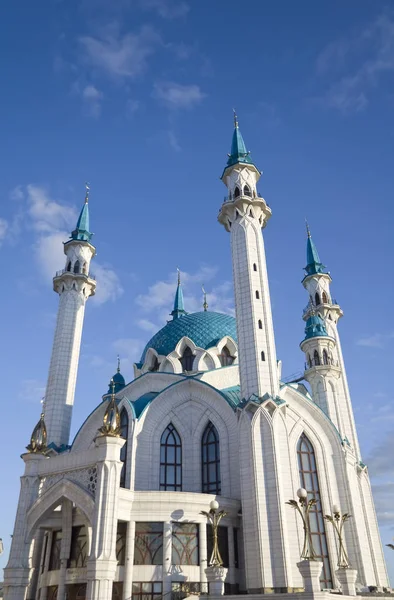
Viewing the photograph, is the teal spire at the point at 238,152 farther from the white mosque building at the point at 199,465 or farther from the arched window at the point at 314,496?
the arched window at the point at 314,496

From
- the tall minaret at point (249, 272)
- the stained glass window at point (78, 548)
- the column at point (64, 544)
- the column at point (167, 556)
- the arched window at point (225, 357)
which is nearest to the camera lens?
the column at point (167, 556)

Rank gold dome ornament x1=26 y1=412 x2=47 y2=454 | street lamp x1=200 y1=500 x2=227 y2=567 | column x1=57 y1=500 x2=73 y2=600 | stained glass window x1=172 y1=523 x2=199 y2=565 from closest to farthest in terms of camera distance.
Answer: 1. street lamp x1=200 y1=500 x2=227 y2=567
2. stained glass window x1=172 y1=523 x2=199 y2=565
3. column x1=57 y1=500 x2=73 y2=600
4. gold dome ornament x1=26 y1=412 x2=47 y2=454

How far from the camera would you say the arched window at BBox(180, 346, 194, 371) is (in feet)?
116

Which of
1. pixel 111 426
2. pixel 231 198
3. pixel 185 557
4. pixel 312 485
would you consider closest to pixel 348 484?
pixel 312 485

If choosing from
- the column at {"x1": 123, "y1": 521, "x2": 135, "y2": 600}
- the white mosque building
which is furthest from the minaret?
the column at {"x1": 123, "y1": 521, "x2": 135, "y2": 600}

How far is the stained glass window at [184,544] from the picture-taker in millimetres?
22750

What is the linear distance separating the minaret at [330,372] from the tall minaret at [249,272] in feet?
32.1

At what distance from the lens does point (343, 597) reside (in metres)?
20.3

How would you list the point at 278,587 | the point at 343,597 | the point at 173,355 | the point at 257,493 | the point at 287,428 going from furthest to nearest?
the point at 173,355, the point at 287,428, the point at 257,493, the point at 278,587, the point at 343,597

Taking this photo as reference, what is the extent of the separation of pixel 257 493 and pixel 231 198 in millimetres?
18153

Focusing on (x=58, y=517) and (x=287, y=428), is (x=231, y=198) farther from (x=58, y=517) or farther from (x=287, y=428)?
(x=58, y=517)

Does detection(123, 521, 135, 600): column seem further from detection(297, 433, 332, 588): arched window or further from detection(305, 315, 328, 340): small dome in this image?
detection(305, 315, 328, 340): small dome

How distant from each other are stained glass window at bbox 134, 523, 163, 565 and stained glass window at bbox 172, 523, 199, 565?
2.01 ft

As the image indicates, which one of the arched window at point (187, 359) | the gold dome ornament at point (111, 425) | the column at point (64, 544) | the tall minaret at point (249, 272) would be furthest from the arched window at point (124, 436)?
the arched window at point (187, 359)
